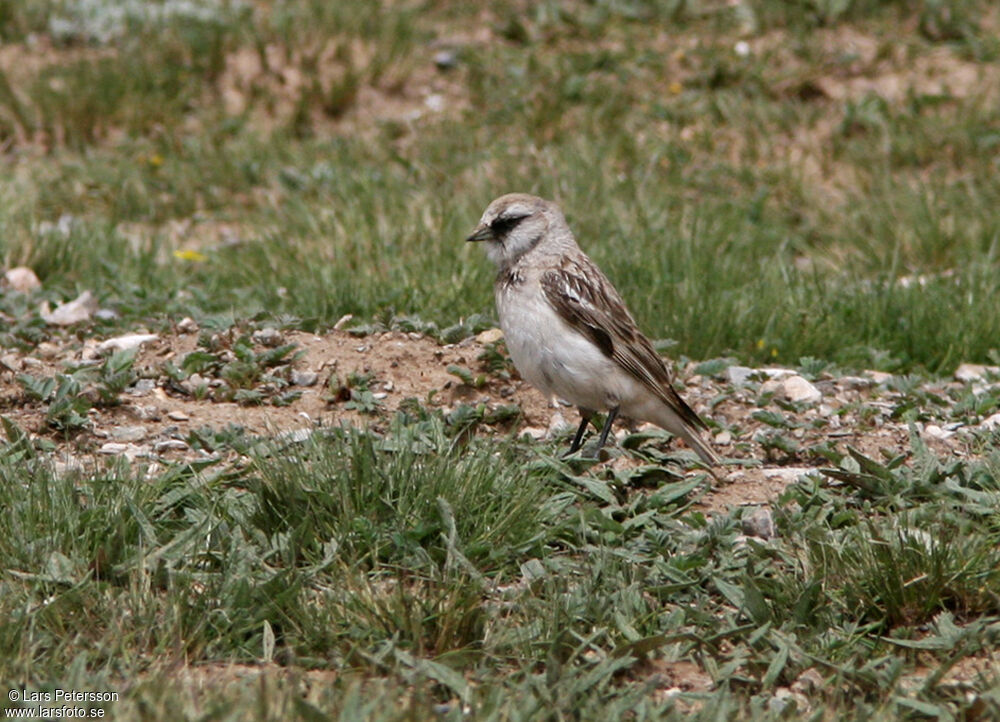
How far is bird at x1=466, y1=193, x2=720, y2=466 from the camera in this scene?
21.5 feet

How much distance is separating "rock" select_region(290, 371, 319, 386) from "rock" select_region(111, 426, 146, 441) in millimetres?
843

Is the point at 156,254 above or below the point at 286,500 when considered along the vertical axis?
below

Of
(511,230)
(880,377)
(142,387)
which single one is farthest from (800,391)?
(142,387)

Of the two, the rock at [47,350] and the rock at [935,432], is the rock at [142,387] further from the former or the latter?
the rock at [935,432]

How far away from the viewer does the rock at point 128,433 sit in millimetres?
6340

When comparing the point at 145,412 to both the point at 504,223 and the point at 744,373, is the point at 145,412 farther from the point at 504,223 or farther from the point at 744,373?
the point at 744,373

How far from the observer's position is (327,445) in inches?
218

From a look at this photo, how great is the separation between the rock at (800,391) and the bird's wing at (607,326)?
845 mm

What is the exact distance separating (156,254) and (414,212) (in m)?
1.73

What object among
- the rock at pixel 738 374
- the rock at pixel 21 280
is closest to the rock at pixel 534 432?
the rock at pixel 738 374

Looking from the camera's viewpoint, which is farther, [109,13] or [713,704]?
[109,13]

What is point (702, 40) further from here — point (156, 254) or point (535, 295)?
point (535, 295)

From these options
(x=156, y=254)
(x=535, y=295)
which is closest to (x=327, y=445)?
(x=535, y=295)

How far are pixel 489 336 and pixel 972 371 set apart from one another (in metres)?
2.75
